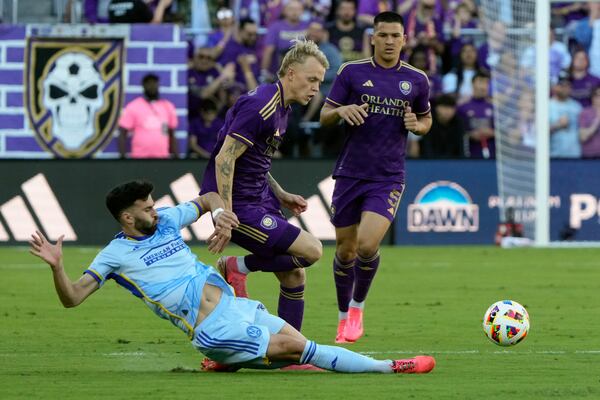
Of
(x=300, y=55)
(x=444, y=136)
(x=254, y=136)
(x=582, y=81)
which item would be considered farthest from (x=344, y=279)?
(x=582, y=81)

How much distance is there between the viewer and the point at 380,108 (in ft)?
35.2

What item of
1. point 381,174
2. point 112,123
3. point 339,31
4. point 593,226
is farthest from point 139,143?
point 381,174

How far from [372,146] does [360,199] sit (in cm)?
43

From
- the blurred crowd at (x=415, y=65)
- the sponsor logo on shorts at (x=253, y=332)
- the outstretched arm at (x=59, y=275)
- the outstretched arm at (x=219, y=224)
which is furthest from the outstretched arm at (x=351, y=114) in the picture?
Answer: the blurred crowd at (x=415, y=65)

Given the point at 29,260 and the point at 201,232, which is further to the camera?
the point at 201,232

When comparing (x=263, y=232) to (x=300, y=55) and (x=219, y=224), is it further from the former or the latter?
(x=300, y=55)

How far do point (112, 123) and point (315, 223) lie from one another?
339 centimetres

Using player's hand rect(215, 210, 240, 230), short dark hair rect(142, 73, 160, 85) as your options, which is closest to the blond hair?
player's hand rect(215, 210, 240, 230)

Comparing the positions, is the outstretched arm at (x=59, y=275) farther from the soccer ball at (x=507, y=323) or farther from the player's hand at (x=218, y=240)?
the soccer ball at (x=507, y=323)

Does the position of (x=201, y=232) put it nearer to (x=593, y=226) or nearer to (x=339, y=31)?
(x=339, y=31)

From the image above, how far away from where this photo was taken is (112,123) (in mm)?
20656

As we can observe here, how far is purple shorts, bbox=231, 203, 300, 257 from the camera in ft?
30.3

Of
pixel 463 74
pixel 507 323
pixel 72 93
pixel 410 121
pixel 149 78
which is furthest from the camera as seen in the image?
pixel 463 74

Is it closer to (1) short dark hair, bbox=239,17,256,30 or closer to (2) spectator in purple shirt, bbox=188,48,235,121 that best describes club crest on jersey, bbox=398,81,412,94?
(2) spectator in purple shirt, bbox=188,48,235,121
